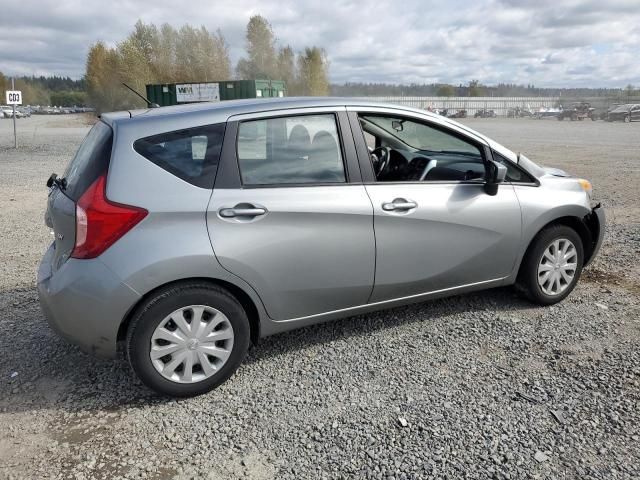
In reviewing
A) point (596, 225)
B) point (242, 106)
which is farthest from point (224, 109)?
point (596, 225)

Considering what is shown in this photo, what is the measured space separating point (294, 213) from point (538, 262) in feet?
7.09

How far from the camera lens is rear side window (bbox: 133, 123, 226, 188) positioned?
3.09 metres

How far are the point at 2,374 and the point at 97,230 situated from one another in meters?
1.42

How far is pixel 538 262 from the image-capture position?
4258 millimetres

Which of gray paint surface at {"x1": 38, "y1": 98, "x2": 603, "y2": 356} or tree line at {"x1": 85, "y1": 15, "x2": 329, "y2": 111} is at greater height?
tree line at {"x1": 85, "y1": 15, "x2": 329, "y2": 111}

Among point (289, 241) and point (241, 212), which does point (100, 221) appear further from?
point (289, 241)

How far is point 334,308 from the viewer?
3.59 metres

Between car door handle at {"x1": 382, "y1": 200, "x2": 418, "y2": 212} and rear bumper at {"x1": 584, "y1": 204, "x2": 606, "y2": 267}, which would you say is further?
rear bumper at {"x1": 584, "y1": 204, "x2": 606, "y2": 267}

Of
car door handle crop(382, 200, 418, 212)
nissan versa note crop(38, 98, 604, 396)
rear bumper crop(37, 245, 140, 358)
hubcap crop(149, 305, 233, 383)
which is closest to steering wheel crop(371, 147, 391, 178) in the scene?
nissan versa note crop(38, 98, 604, 396)

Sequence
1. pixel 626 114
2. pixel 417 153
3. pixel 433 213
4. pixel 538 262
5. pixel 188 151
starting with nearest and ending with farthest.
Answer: pixel 188 151 < pixel 433 213 < pixel 538 262 < pixel 417 153 < pixel 626 114

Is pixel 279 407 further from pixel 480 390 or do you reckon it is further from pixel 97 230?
pixel 97 230

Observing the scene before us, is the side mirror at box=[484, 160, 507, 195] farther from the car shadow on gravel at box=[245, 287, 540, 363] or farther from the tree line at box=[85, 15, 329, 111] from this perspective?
the tree line at box=[85, 15, 329, 111]

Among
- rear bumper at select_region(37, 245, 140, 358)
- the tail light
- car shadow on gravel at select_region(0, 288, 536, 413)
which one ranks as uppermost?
the tail light

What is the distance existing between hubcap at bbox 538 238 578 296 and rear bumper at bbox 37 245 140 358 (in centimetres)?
314
